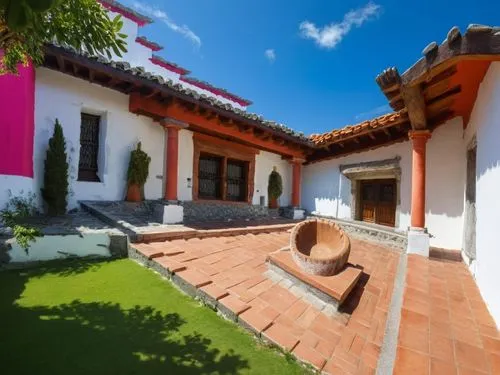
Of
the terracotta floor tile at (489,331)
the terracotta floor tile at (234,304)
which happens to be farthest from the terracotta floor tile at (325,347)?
the terracotta floor tile at (489,331)

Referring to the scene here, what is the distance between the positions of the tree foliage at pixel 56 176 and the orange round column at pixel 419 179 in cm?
778

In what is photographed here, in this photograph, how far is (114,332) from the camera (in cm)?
236

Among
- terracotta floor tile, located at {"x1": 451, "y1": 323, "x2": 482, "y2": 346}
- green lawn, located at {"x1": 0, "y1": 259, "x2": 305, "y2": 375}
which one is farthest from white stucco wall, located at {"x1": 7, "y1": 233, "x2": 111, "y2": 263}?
terracotta floor tile, located at {"x1": 451, "y1": 323, "x2": 482, "y2": 346}

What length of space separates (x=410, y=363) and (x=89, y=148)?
7.24 meters

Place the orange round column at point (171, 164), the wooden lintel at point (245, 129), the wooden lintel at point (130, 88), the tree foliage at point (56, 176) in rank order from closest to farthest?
1. the tree foliage at point (56, 176)
2. the wooden lintel at point (130, 88)
3. the orange round column at point (171, 164)
4. the wooden lintel at point (245, 129)

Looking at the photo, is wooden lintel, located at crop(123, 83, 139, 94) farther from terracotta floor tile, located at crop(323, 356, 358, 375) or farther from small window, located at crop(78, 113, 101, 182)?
terracotta floor tile, located at crop(323, 356, 358, 375)

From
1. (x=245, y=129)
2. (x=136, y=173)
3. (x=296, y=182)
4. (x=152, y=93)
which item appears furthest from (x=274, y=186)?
(x=152, y=93)

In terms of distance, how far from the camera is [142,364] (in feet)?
6.57

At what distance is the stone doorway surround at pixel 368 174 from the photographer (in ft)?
24.0

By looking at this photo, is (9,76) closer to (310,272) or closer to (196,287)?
(196,287)

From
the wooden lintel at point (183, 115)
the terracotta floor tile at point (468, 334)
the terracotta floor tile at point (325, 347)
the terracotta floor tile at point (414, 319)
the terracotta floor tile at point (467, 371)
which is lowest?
the terracotta floor tile at point (325, 347)

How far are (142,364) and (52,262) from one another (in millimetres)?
2801

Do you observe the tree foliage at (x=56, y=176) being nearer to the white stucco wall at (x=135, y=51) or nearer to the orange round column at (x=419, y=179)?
the white stucco wall at (x=135, y=51)

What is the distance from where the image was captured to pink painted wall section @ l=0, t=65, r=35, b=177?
4.52 metres
